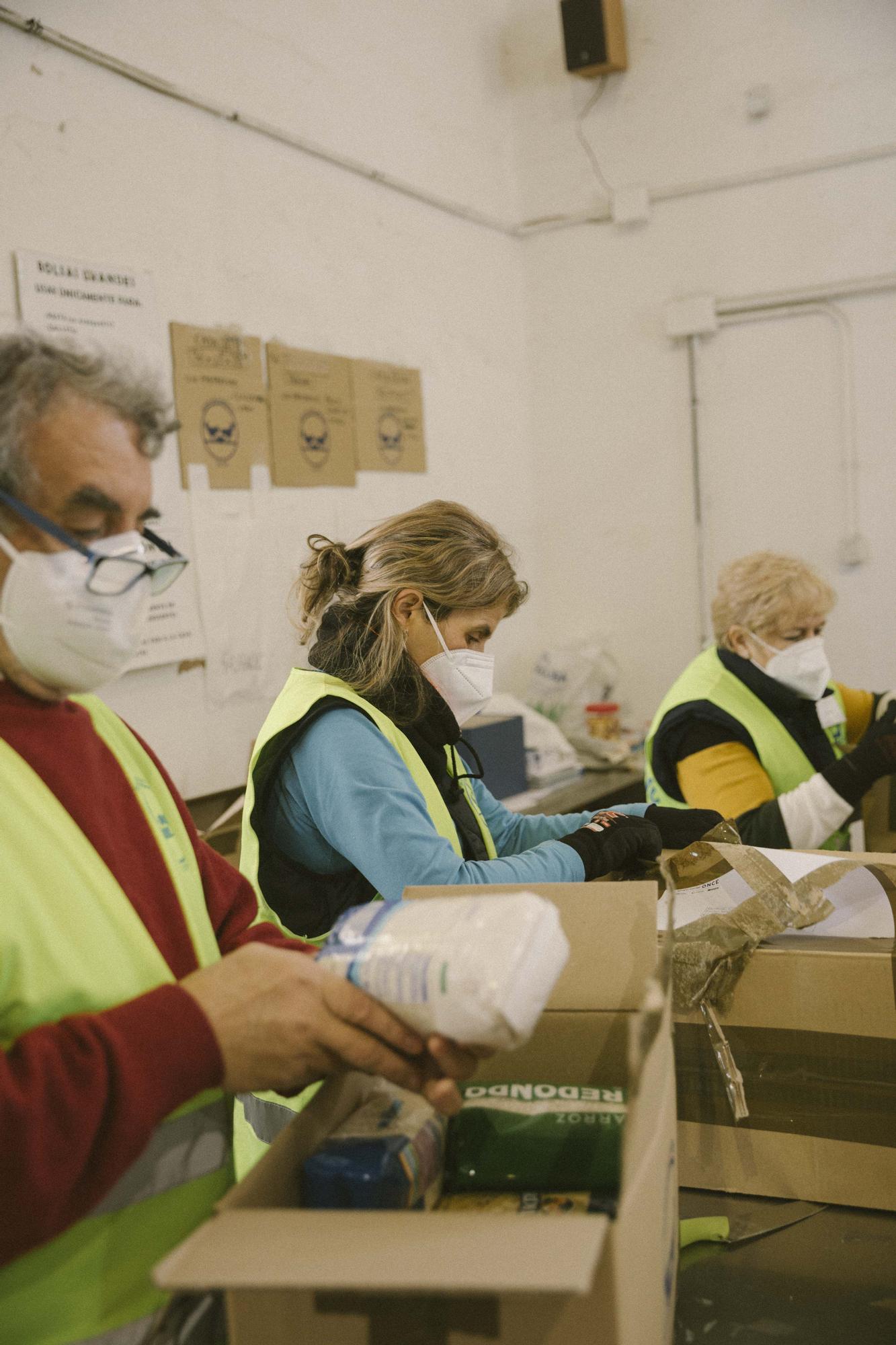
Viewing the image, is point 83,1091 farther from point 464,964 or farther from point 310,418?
point 310,418

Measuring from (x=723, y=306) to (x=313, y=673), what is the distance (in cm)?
280

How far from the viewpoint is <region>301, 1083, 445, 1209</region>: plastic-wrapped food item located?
79 centimetres

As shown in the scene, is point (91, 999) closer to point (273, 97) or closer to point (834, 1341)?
point (834, 1341)

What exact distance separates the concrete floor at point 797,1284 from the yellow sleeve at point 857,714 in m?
1.74

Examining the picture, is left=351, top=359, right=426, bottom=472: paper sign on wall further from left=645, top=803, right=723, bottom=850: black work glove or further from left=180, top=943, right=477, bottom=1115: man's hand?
left=180, top=943, right=477, bottom=1115: man's hand

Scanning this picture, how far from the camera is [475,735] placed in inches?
117

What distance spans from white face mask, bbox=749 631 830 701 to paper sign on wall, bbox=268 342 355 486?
1.40 meters

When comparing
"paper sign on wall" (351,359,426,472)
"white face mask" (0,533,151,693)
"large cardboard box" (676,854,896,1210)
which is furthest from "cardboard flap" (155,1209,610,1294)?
"paper sign on wall" (351,359,426,472)

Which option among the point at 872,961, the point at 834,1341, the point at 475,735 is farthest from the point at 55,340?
the point at 475,735

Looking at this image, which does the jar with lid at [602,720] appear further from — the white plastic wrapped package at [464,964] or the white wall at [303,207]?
the white plastic wrapped package at [464,964]

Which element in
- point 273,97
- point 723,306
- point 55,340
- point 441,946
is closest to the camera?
point 441,946

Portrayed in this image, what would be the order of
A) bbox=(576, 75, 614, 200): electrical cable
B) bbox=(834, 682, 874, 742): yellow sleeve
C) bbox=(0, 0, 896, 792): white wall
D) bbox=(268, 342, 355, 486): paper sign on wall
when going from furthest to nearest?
bbox=(576, 75, 614, 200): electrical cable
bbox=(268, 342, 355, 486): paper sign on wall
bbox=(834, 682, 874, 742): yellow sleeve
bbox=(0, 0, 896, 792): white wall

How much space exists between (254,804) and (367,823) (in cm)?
19

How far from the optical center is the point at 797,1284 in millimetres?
1034
